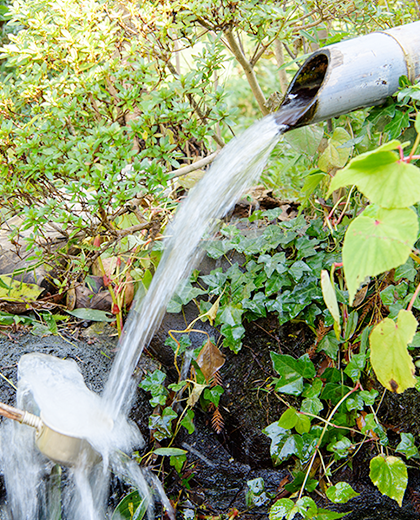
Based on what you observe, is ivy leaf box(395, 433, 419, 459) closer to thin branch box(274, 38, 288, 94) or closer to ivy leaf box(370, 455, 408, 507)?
ivy leaf box(370, 455, 408, 507)

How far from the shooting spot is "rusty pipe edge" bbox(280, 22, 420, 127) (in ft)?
4.67

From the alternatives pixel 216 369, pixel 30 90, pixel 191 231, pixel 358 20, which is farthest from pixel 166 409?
pixel 358 20

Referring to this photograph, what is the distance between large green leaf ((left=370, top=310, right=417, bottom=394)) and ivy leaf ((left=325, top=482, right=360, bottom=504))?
0.49 metres

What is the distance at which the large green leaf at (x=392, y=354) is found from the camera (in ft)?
3.26

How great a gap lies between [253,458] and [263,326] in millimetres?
505

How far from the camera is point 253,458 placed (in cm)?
167

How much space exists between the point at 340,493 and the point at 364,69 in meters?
1.36

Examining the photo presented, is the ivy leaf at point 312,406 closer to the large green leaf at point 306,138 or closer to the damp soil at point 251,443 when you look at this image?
the damp soil at point 251,443

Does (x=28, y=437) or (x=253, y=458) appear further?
(x=253, y=458)

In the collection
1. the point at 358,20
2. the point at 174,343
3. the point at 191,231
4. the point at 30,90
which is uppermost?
the point at 30,90

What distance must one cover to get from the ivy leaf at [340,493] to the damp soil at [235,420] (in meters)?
0.11

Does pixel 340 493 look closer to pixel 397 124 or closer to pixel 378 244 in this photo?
pixel 378 244

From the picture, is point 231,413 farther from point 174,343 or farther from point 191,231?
point 191,231

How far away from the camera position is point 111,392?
5.63ft
